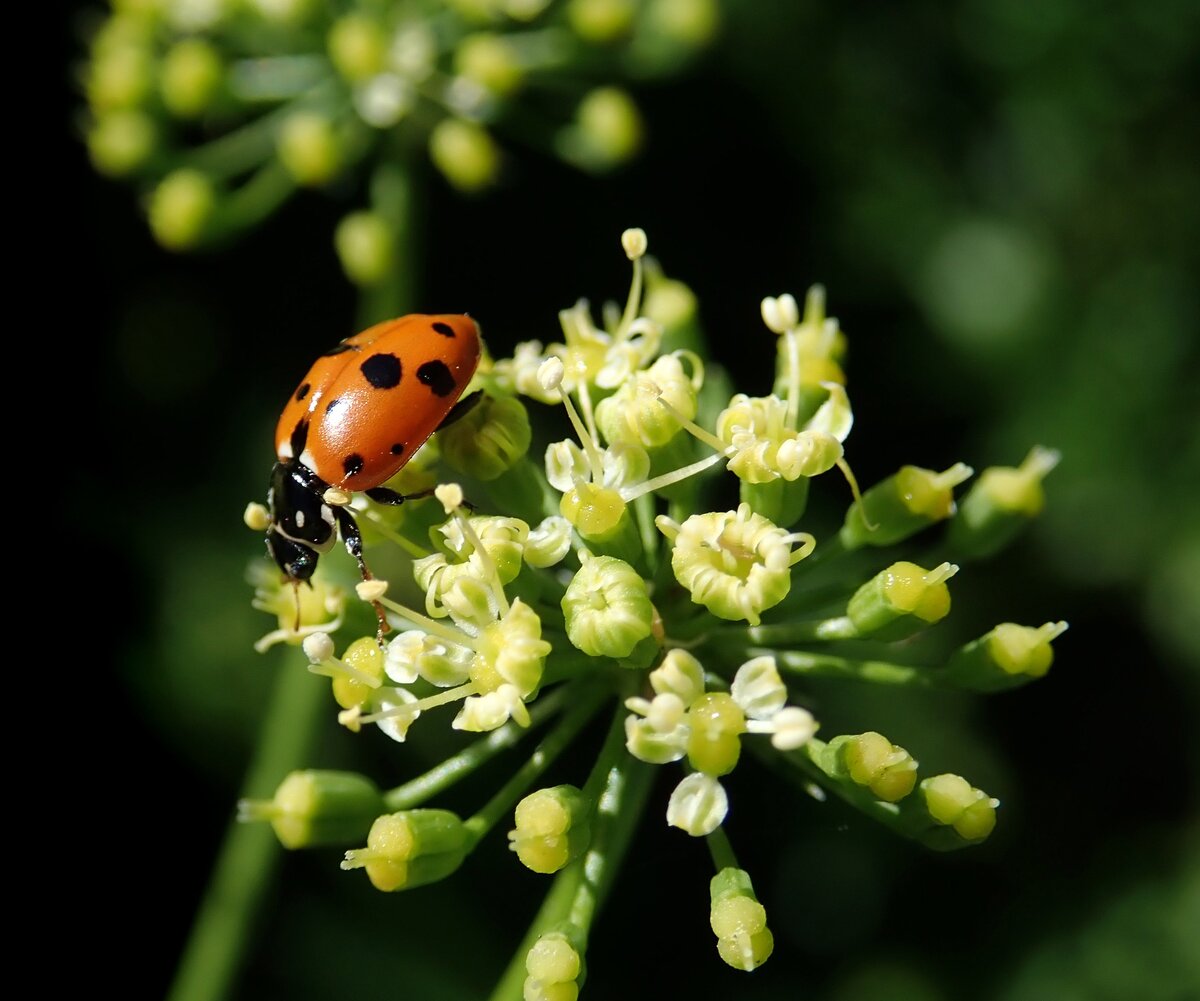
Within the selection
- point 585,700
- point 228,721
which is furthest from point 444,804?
point 585,700

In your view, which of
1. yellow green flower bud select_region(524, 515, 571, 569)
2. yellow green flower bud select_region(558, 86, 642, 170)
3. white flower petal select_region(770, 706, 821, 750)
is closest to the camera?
white flower petal select_region(770, 706, 821, 750)

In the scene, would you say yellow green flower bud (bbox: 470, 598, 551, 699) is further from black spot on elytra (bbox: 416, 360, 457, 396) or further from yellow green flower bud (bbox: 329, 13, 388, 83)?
yellow green flower bud (bbox: 329, 13, 388, 83)

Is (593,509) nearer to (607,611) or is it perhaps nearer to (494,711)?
(607,611)

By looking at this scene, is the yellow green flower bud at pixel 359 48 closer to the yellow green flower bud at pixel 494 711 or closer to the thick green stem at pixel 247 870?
the thick green stem at pixel 247 870

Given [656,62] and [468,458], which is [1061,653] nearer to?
[656,62]

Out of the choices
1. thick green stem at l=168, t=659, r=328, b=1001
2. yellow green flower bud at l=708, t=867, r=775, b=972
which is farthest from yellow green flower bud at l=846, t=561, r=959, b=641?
thick green stem at l=168, t=659, r=328, b=1001

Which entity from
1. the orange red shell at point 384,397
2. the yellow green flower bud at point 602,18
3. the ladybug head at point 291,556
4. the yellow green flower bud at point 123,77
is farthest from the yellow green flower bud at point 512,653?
the yellow green flower bud at point 123,77
